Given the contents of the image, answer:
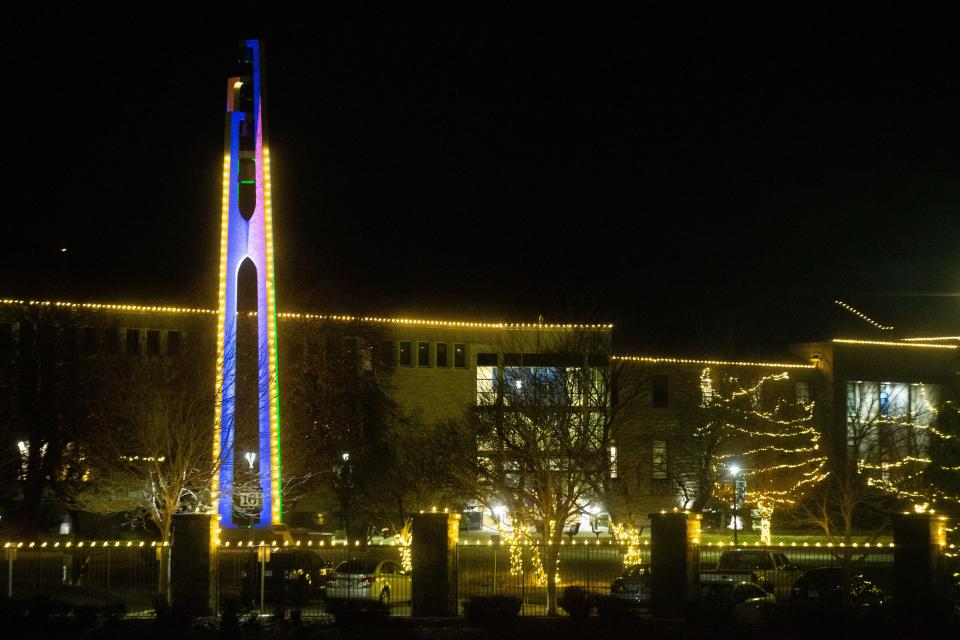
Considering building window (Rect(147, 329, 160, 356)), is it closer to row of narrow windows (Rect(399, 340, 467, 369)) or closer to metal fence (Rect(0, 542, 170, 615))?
row of narrow windows (Rect(399, 340, 467, 369))

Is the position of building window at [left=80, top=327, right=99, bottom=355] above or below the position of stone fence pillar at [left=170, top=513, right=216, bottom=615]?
above

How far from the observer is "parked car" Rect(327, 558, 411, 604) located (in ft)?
88.1

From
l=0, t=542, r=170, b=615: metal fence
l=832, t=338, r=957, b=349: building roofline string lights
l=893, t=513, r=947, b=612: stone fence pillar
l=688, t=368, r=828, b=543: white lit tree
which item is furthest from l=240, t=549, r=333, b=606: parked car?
l=832, t=338, r=957, b=349: building roofline string lights

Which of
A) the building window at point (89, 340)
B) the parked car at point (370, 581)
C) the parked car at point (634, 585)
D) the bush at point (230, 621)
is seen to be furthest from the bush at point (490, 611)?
the building window at point (89, 340)

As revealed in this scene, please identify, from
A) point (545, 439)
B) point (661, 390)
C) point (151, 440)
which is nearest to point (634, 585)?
point (545, 439)

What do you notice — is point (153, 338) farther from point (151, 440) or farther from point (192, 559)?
point (192, 559)

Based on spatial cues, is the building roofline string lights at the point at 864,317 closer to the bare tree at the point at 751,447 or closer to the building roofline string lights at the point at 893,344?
the building roofline string lights at the point at 893,344

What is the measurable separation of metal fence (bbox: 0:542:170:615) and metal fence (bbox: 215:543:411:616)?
58.6 inches

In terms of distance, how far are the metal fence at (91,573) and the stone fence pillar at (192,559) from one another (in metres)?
2.41

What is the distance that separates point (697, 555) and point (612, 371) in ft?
59.7

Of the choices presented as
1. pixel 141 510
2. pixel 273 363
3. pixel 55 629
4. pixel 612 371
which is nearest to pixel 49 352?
pixel 141 510

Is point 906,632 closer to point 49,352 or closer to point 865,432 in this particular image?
point 865,432

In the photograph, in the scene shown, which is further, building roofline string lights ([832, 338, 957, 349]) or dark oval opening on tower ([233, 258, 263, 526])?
building roofline string lights ([832, 338, 957, 349])

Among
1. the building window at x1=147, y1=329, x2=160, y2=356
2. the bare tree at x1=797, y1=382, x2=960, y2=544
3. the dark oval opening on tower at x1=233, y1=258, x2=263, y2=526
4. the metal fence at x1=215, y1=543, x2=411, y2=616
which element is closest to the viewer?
the metal fence at x1=215, y1=543, x2=411, y2=616
